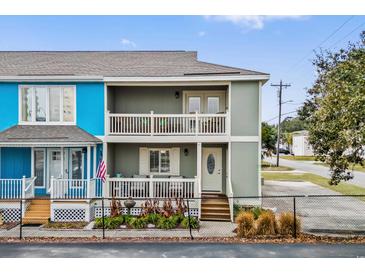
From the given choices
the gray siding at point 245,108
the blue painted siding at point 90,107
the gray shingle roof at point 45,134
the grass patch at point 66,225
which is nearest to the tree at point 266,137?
the gray siding at point 245,108

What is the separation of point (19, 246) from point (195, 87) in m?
10.6

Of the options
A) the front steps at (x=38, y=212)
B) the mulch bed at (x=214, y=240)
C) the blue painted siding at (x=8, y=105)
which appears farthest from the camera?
the blue painted siding at (x=8, y=105)

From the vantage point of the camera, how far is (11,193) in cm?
1530

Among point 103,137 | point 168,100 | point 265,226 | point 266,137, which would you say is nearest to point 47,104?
point 103,137

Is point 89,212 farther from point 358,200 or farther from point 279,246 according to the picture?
point 358,200

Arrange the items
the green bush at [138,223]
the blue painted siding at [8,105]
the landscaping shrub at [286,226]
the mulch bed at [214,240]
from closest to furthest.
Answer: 1. the mulch bed at [214,240]
2. the landscaping shrub at [286,226]
3. the green bush at [138,223]
4. the blue painted siding at [8,105]

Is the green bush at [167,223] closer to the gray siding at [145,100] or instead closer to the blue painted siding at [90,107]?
the blue painted siding at [90,107]

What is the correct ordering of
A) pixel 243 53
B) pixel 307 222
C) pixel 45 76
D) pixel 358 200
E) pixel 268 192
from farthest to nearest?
pixel 243 53
pixel 268 192
pixel 358 200
pixel 45 76
pixel 307 222

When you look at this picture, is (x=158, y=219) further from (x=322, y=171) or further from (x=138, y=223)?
(x=322, y=171)

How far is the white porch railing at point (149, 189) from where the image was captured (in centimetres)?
1527

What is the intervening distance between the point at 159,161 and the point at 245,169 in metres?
4.46

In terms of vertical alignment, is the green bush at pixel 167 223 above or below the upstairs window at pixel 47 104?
below

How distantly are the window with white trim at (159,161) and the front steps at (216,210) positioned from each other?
2.91 metres

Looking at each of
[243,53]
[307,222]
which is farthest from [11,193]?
[243,53]
